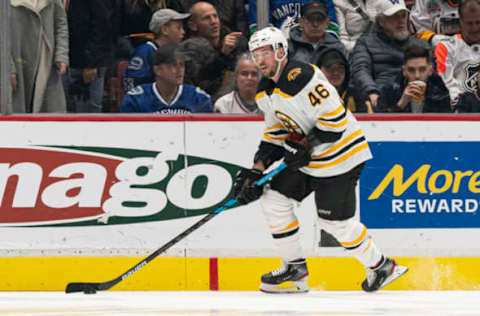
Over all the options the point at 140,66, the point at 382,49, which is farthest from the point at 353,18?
the point at 140,66

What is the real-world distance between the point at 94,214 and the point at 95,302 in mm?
739

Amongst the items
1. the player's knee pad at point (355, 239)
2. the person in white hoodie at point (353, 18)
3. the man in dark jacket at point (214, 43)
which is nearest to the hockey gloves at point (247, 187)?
the player's knee pad at point (355, 239)

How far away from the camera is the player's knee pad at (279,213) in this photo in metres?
5.07

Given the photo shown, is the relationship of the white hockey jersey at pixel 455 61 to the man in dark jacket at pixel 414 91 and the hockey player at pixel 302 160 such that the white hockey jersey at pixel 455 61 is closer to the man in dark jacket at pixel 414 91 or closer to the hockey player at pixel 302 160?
the man in dark jacket at pixel 414 91

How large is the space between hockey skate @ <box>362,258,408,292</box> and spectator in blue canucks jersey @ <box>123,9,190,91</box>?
1.62 meters

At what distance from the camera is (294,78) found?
16.0 ft

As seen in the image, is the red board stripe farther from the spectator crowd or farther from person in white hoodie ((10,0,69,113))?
person in white hoodie ((10,0,69,113))

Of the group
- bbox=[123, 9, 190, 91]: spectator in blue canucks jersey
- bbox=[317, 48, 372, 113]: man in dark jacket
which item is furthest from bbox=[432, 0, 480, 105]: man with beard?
bbox=[123, 9, 190, 91]: spectator in blue canucks jersey

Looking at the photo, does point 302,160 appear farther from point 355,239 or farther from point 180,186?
point 180,186

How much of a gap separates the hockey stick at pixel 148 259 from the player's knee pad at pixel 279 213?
0.10 m

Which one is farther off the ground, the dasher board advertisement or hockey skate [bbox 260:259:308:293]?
the dasher board advertisement

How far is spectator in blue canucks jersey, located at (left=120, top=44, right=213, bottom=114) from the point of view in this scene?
550 cm

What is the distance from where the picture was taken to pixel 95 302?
191 inches

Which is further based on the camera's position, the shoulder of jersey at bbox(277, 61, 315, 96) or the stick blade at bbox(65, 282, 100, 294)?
the stick blade at bbox(65, 282, 100, 294)
